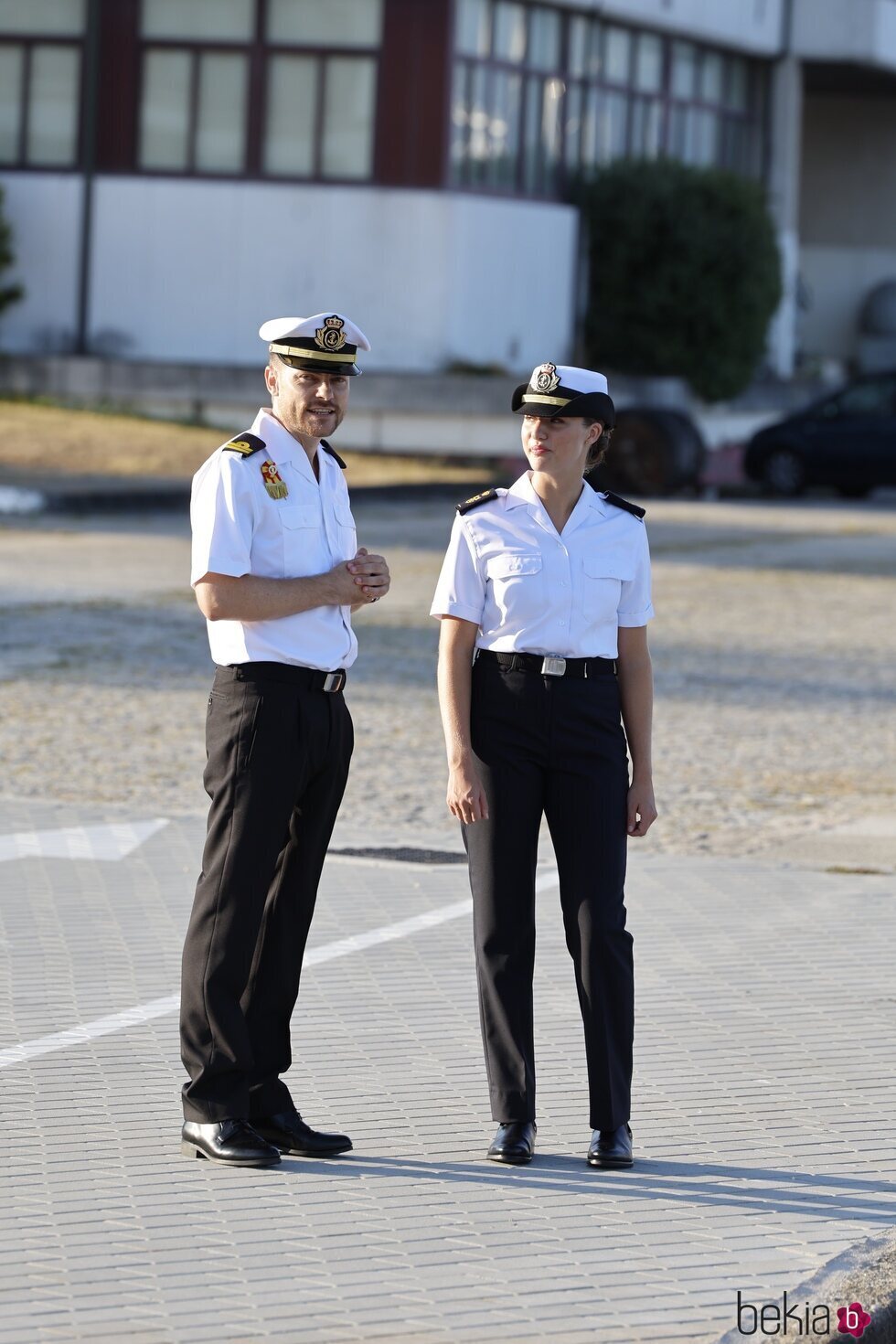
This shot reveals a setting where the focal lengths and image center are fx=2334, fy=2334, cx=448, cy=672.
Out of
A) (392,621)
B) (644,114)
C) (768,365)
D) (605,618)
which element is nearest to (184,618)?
(392,621)

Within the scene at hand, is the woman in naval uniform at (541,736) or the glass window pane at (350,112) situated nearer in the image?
the woman in naval uniform at (541,736)

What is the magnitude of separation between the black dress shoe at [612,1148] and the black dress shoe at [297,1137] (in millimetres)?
548

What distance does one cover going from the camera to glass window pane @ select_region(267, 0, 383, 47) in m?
31.0

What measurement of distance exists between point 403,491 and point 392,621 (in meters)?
10.6

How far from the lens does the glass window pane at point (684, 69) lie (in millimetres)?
37500

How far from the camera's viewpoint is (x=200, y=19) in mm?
31453

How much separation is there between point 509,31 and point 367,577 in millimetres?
28696

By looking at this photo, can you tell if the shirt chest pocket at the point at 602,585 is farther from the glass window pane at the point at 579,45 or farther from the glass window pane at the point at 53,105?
the glass window pane at the point at 579,45

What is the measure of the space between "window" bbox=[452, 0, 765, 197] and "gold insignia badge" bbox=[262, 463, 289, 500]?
87.8 ft

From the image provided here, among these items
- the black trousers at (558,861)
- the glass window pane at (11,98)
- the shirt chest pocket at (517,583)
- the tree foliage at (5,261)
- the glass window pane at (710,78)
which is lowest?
the black trousers at (558,861)

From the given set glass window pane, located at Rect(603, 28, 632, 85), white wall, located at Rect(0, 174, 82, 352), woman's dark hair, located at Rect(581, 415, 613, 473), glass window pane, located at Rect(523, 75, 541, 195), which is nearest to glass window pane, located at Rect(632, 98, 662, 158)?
glass window pane, located at Rect(603, 28, 632, 85)

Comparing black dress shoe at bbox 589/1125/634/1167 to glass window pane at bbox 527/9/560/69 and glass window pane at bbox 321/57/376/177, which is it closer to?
glass window pane at bbox 321/57/376/177

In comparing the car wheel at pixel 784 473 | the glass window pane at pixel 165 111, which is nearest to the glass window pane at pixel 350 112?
the glass window pane at pixel 165 111

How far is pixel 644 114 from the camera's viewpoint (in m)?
36.6
